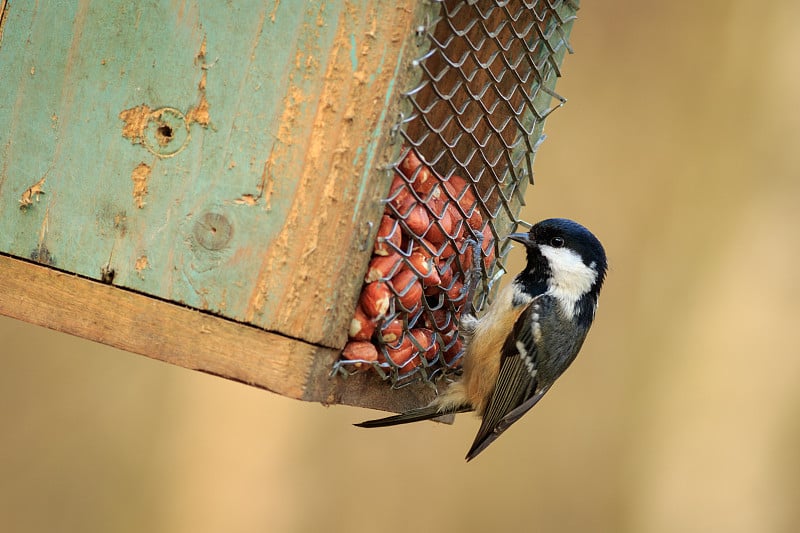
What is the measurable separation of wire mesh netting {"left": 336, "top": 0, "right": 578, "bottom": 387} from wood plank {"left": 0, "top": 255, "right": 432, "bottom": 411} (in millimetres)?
108

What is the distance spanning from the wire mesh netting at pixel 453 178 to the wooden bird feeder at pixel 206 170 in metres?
0.06

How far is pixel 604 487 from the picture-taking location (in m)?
4.03

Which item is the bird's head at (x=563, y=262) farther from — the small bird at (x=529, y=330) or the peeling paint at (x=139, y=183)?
the peeling paint at (x=139, y=183)

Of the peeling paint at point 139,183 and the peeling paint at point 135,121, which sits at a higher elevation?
the peeling paint at point 135,121

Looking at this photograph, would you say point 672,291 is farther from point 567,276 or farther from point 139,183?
point 139,183

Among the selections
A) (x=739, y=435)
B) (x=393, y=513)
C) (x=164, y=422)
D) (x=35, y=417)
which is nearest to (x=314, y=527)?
(x=393, y=513)

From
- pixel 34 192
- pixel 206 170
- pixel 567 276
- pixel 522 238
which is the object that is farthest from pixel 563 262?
pixel 34 192

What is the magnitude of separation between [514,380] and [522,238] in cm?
36

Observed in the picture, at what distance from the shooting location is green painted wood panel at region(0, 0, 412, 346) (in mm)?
1767

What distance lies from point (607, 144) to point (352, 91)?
2.45 m

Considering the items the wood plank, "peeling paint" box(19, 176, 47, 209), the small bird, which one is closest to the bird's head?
the small bird

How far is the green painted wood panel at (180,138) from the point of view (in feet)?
5.80

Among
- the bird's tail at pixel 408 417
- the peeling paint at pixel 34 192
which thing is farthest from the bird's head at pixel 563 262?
the peeling paint at pixel 34 192

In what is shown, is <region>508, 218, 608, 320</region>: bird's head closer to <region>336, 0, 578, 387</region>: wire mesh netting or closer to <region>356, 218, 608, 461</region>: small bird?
<region>356, 218, 608, 461</region>: small bird
